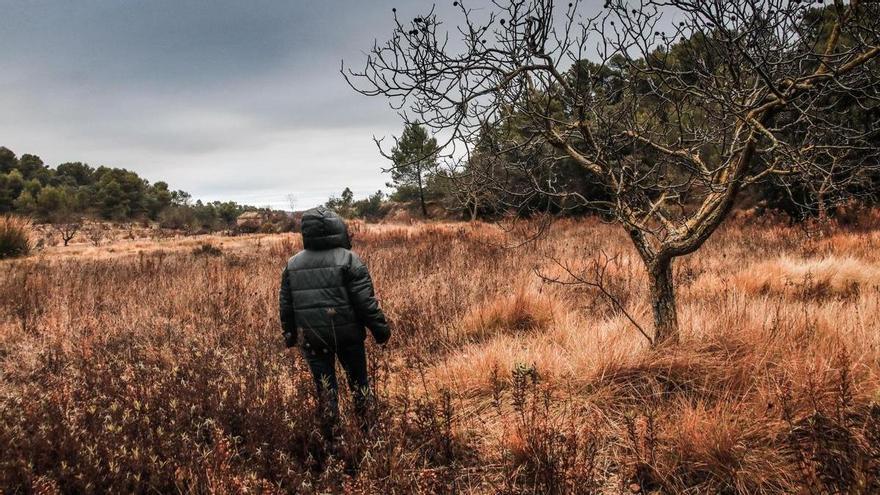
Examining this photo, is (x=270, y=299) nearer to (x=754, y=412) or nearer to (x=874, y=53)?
(x=754, y=412)

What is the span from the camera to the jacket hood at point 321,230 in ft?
9.52

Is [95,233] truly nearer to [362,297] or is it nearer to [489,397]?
[362,297]

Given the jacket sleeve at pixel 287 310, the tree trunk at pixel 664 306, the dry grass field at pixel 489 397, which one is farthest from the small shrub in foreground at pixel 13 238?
the tree trunk at pixel 664 306

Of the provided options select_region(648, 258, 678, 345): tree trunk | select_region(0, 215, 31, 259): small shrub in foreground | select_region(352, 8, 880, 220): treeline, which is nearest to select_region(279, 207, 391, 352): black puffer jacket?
select_region(352, 8, 880, 220): treeline

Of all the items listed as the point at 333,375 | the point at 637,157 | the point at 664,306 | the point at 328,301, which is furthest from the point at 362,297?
the point at 637,157

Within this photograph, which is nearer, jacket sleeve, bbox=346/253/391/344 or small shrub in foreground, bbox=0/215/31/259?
jacket sleeve, bbox=346/253/391/344

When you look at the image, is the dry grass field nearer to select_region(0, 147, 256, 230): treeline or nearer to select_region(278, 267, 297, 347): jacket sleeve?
select_region(278, 267, 297, 347): jacket sleeve

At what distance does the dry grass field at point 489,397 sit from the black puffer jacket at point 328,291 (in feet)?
0.95

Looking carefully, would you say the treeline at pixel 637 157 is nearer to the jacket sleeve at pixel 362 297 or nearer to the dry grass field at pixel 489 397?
the jacket sleeve at pixel 362 297

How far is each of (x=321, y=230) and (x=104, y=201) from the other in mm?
47772

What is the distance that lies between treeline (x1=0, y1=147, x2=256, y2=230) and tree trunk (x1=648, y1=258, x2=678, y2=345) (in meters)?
33.3

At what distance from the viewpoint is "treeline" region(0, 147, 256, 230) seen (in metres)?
34.3

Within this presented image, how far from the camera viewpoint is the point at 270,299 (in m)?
6.48

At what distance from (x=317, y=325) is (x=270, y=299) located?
4072 millimetres
